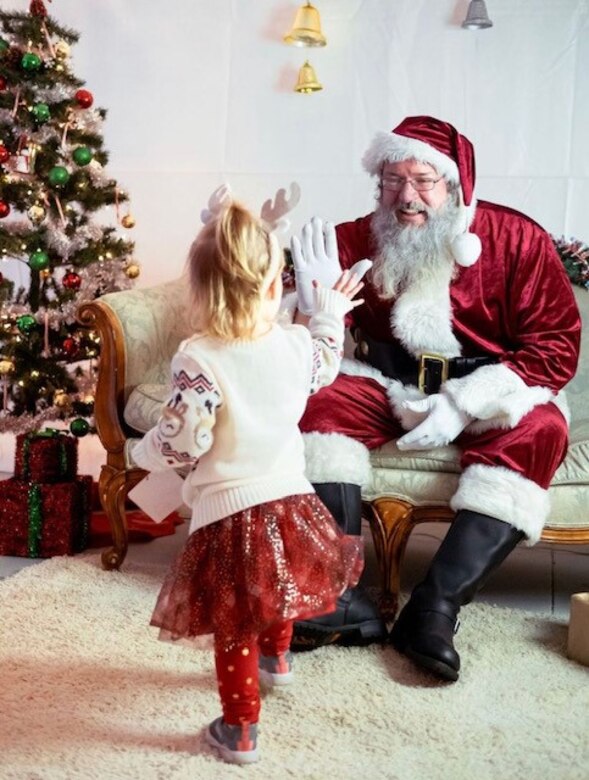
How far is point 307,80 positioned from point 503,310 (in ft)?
5.84

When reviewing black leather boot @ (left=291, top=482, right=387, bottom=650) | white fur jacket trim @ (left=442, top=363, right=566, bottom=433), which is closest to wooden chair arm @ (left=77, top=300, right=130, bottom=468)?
black leather boot @ (left=291, top=482, right=387, bottom=650)

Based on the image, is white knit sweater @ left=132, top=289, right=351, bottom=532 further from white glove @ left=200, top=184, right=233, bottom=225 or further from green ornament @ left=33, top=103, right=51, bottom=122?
green ornament @ left=33, top=103, right=51, bottom=122

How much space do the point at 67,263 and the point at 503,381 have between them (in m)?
1.82

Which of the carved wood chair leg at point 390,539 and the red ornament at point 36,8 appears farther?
the red ornament at point 36,8

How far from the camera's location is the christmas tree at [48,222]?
3732mm

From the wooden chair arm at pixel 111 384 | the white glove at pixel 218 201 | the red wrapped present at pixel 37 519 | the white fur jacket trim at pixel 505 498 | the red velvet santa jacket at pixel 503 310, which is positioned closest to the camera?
the white glove at pixel 218 201

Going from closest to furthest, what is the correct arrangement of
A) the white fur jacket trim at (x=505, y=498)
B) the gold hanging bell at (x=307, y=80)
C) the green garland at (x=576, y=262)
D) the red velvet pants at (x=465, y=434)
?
the white fur jacket trim at (x=505, y=498) → the red velvet pants at (x=465, y=434) → the green garland at (x=576, y=262) → the gold hanging bell at (x=307, y=80)

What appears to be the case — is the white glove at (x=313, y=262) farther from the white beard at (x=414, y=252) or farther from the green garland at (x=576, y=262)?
the green garland at (x=576, y=262)

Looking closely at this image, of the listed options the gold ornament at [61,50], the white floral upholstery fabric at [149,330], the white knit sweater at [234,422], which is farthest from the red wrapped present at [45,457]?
the white knit sweater at [234,422]

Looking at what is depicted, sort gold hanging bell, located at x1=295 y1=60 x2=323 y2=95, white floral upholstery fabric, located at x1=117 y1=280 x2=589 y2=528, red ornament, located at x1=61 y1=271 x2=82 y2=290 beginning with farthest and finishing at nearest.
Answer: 1. gold hanging bell, located at x1=295 y1=60 x2=323 y2=95
2. red ornament, located at x1=61 y1=271 x2=82 y2=290
3. white floral upholstery fabric, located at x1=117 y1=280 x2=589 y2=528

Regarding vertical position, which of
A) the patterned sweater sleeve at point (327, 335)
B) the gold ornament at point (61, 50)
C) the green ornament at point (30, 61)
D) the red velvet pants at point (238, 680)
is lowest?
the red velvet pants at point (238, 680)

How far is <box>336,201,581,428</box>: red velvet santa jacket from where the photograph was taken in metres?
2.98

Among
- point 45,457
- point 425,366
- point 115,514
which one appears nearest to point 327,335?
point 425,366

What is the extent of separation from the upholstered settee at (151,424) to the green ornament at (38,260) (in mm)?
544
